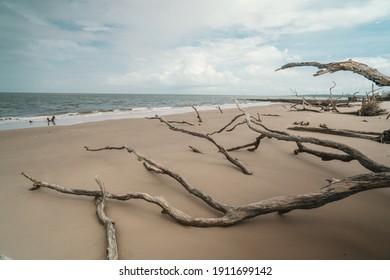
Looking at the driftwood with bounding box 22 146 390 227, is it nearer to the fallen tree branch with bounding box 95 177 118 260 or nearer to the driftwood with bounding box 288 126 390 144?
the fallen tree branch with bounding box 95 177 118 260

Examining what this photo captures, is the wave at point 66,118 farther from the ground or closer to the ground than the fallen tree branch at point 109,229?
farther from the ground

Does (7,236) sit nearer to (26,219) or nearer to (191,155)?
(26,219)

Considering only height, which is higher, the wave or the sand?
the wave

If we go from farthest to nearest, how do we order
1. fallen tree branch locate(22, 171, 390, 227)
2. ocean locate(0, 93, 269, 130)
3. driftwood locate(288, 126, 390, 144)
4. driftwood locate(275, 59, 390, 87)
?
ocean locate(0, 93, 269, 130) → driftwood locate(288, 126, 390, 144) → driftwood locate(275, 59, 390, 87) → fallen tree branch locate(22, 171, 390, 227)

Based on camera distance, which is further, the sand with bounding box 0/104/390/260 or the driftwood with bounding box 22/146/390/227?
the sand with bounding box 0/104/390/260

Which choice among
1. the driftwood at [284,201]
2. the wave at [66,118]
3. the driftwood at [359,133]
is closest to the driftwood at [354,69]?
the driftwood at [284,201]

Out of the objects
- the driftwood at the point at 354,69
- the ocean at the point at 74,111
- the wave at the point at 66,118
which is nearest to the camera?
the driftwood at the point at 354,69

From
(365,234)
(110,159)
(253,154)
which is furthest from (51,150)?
(365,234)

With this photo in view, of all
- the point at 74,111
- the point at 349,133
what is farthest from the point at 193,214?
the point at 74,111

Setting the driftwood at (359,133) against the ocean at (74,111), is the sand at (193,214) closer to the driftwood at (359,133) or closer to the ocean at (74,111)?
the driftwood at (359,133)

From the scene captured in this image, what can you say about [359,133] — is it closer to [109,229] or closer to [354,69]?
[354,69]

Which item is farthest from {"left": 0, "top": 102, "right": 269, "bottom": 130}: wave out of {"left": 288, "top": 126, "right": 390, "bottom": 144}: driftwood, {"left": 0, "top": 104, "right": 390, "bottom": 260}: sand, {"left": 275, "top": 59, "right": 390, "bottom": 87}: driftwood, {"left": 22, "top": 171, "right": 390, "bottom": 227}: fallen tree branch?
{"left": 275, "top": 59, "right": 390, "bottom": 87}: driftwood

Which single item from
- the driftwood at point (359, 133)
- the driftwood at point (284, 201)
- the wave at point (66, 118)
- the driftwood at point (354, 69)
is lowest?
the driftwood at point (284, 201)
